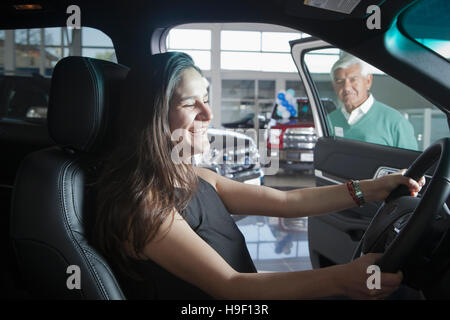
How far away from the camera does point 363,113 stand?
2.17 metres

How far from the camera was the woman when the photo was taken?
94 centimetres

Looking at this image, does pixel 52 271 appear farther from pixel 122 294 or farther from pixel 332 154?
pixel 332 154

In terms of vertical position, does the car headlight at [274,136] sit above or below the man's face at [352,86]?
below

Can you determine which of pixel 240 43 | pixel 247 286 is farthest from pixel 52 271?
pixel 240 43

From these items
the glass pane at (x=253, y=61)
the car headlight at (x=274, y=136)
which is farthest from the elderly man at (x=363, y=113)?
the glass pane at (x=253, y=61)

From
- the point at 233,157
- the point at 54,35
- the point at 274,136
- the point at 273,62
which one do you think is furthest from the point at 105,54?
the point at 273,62

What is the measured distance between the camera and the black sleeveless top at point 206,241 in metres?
1.07

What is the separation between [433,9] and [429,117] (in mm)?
631

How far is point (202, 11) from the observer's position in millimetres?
1613

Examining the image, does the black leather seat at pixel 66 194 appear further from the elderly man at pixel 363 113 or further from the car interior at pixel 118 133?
the elderly man at pixel 363 113

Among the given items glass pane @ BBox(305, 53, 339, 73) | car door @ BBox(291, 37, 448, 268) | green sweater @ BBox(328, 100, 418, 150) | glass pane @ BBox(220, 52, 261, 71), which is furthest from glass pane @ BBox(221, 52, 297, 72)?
green sweater @ BBox(328, 100, 418, 150)

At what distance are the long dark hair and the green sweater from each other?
1.28 meters

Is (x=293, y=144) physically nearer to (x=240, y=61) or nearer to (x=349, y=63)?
(x=349, y=63)

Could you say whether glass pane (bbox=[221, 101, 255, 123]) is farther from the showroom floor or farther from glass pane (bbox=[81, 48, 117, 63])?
glass pane (bbox=[81, 48, 117, 63])
